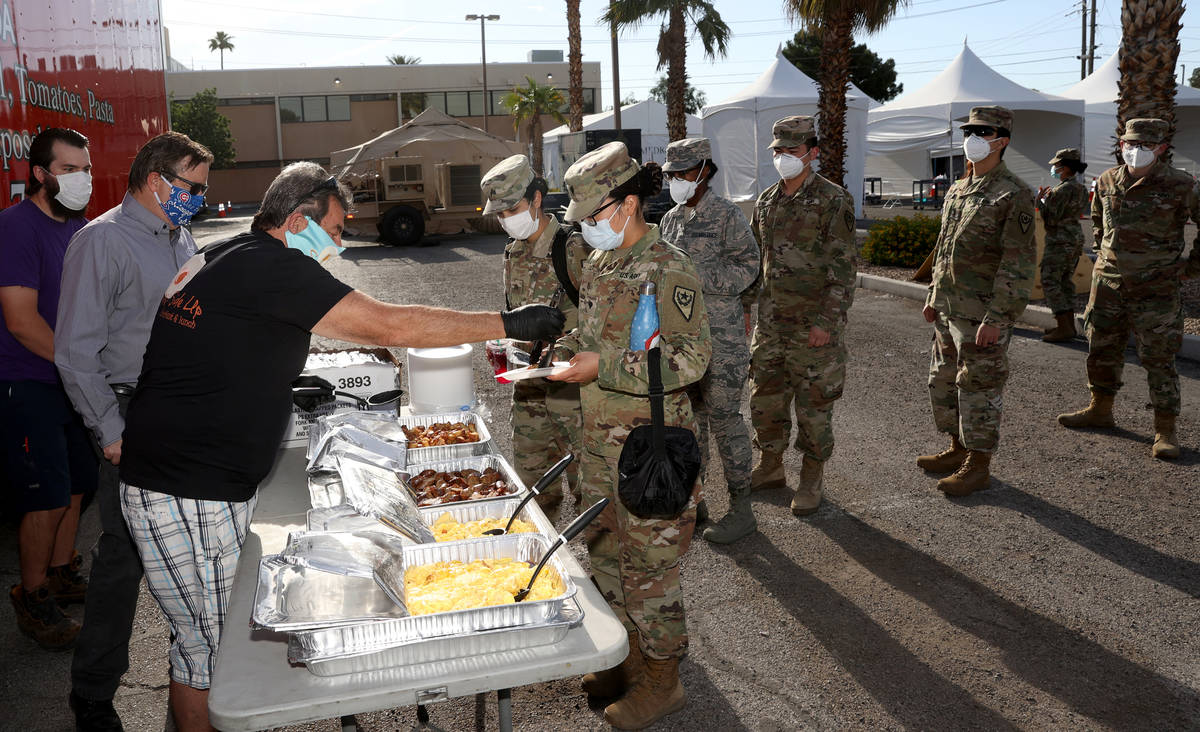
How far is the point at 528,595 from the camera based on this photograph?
2.24 metres

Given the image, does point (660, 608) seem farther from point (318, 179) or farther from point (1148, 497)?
point (1148, 497)

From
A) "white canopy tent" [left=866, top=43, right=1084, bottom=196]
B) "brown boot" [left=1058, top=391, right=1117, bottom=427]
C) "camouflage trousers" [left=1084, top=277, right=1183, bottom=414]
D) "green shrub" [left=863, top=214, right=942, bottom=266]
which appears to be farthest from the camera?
"white canopy tent" [left=866, top=43, right=1084, bottom=196]

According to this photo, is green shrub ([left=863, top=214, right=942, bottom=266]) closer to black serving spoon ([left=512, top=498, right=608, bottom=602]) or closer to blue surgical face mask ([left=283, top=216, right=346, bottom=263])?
blue surgical face mask ([left=283, top=216, right=346, bottom=263])

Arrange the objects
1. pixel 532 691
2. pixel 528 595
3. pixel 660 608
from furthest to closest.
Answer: pixel 532 691 → pixel 660 608 → pixel 528 595

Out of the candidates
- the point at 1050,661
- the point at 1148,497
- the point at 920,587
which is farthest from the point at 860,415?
the point at 1050,661

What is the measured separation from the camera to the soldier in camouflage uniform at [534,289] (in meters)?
4.13

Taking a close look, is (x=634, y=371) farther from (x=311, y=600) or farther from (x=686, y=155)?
(x=686, y=155)

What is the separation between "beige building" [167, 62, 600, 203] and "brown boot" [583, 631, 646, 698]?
174 feet

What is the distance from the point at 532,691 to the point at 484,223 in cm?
2195

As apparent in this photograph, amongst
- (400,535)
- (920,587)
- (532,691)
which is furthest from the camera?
(920,587)

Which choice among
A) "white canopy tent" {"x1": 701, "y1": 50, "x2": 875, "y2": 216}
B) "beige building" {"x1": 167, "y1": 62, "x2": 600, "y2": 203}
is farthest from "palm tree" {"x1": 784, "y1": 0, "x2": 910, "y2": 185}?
"beige building" {"x1": 167, "y1": 62, "x2": 600, "y2": 203}

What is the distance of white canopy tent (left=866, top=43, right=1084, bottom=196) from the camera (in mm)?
25484

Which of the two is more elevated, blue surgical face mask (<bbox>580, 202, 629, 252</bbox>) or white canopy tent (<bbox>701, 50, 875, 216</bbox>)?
white canopy tent (<bbox>701, 50, 875, 216</bbox>)

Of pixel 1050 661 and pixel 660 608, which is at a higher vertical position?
pixel 660 608
